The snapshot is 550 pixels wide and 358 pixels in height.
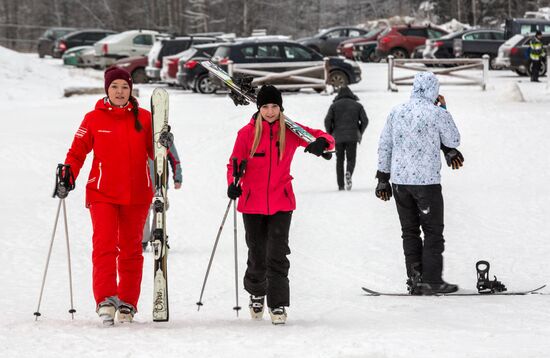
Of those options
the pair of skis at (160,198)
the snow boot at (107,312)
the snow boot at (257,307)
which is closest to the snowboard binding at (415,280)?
the snow boot at (257,307)

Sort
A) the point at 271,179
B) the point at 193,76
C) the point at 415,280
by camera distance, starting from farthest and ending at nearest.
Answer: the point at 193,76, the point at 415,280, the point at 271,179

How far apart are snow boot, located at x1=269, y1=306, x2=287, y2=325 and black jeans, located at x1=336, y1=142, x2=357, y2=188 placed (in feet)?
29.1

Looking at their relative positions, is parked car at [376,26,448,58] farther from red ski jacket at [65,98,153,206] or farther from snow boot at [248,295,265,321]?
red ski jacket at [65,98,153,206]

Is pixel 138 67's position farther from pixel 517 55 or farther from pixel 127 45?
pixel 517 55

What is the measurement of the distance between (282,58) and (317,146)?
22975mm

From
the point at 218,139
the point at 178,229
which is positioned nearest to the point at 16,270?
the point at 178,229

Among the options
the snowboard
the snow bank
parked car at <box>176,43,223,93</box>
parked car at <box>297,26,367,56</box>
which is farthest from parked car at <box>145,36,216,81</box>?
the snowboard

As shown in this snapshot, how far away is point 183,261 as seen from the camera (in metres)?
10.9

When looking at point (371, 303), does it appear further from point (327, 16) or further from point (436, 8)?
point (327, 16)

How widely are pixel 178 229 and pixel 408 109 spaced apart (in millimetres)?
5249

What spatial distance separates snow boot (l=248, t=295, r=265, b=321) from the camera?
7.64m

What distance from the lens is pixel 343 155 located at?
1653 centimetres

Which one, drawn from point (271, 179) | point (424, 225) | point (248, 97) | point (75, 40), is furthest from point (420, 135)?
point (75, 40)

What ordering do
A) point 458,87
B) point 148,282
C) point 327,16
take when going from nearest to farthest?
point 148,282 < point 458,87 < point 327,16
